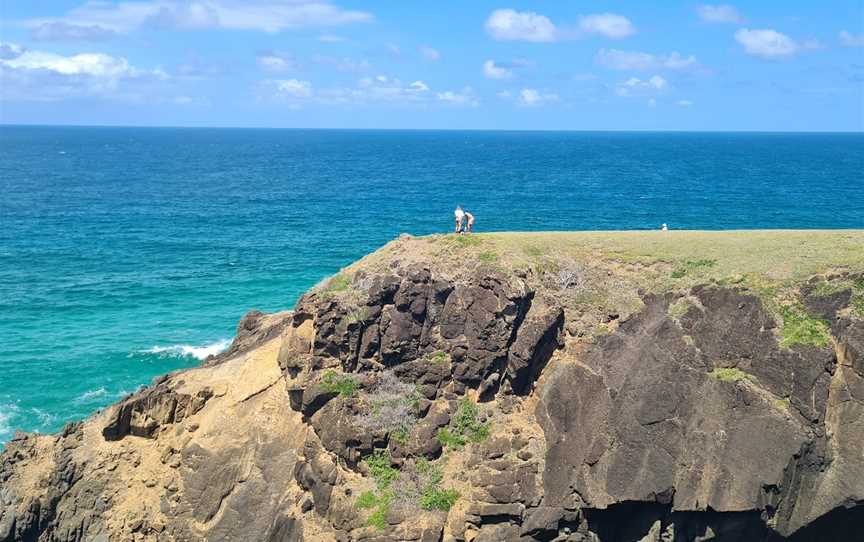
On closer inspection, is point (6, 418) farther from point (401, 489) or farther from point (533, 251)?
point (533, 251)

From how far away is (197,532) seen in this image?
29.8 metres

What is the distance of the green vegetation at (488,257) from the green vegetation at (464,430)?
20.0 feet

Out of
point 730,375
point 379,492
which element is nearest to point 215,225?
point 379,492

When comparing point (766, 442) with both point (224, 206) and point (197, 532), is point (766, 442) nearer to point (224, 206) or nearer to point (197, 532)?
point (197, 532)

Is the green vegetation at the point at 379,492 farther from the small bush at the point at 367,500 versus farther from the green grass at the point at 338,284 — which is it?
the green grass at the point at 338,284

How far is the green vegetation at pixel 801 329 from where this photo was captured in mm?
27562

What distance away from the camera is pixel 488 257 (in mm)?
32188

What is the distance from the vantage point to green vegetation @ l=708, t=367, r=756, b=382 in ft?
90.9

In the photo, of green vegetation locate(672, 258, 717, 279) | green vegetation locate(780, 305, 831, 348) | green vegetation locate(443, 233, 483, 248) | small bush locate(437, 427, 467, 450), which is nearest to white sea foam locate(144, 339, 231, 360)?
green vegetation locate(443, 233, 483, 248)

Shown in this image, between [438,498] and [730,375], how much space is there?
11.7 m

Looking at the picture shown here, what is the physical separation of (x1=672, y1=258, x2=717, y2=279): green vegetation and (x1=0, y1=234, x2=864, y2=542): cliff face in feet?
0.29

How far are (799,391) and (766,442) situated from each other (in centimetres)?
229

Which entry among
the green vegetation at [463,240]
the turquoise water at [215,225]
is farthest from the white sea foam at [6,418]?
the green vegetation at [463,240]

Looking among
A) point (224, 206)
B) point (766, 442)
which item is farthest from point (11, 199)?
point (766, 442)
